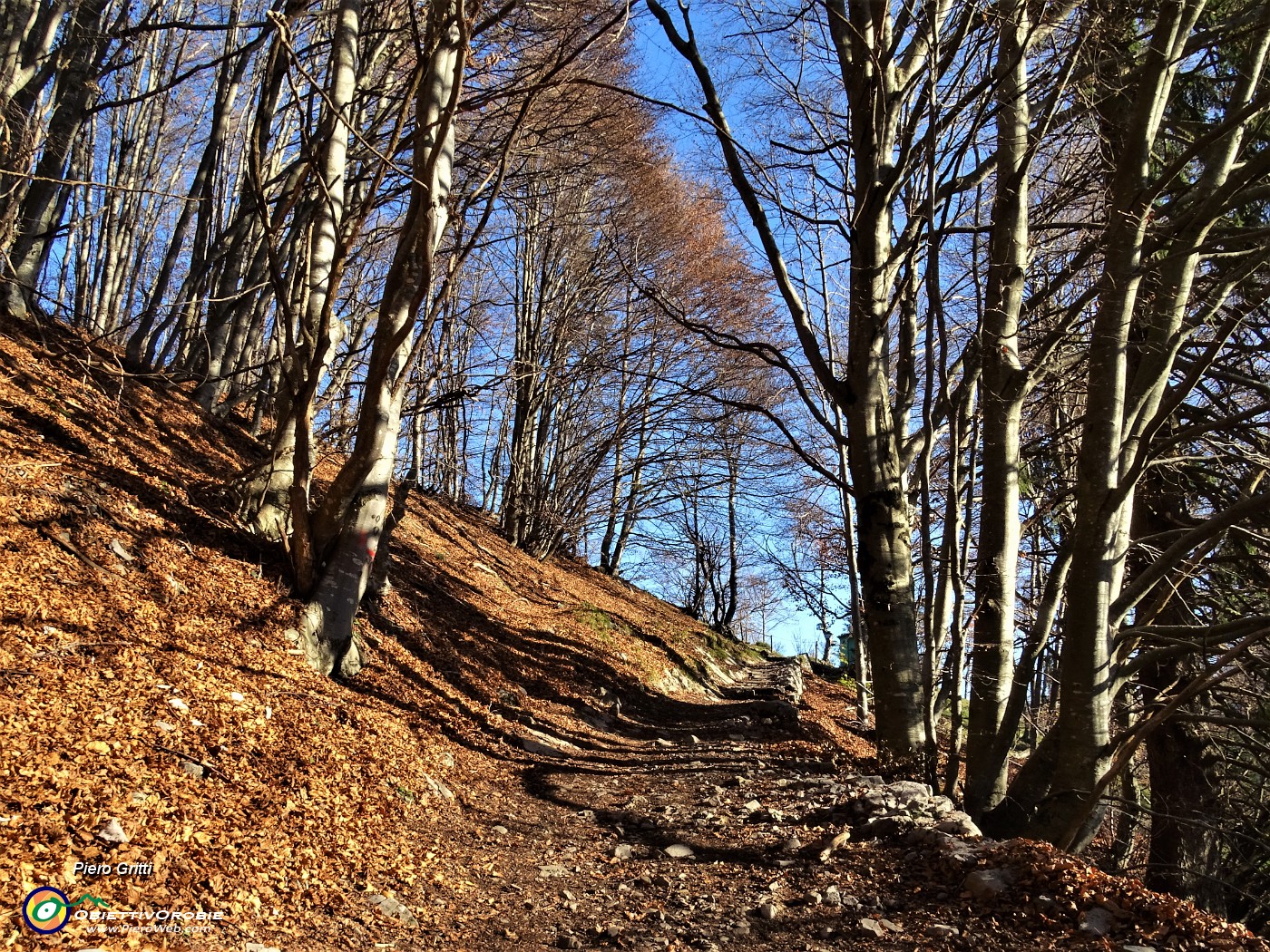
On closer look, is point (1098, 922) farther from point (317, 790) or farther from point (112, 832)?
point (112, 832)

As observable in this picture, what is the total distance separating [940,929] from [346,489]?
3.90 metres

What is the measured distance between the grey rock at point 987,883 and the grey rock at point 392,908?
2.10 metres

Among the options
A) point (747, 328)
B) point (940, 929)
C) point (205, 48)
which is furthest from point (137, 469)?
point (205, 48)

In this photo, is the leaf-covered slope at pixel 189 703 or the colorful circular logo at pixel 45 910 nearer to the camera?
the colorful circular logo at pixel 45 910

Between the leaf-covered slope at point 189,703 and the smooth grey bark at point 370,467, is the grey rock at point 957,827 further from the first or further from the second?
the smooth grey bark at point 370,467

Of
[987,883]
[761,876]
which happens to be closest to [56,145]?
[761,876]

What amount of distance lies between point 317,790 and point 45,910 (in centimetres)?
136

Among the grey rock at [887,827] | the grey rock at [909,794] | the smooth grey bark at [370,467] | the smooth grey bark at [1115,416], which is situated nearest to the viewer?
the grey rock at [887,827]

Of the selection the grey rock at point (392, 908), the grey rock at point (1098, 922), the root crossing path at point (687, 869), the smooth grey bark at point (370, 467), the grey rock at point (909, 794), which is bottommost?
the grey rock at point (392, 908)

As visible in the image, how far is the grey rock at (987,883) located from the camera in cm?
287

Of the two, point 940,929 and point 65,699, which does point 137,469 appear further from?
point 940,929

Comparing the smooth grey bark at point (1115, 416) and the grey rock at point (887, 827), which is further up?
the smooth grey bark at point (1115, 416)

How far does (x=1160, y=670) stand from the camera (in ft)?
23.2

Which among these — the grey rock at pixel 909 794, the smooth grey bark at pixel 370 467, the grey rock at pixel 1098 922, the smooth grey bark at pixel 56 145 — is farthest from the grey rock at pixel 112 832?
the smooth grey bark at pixel 56 145
